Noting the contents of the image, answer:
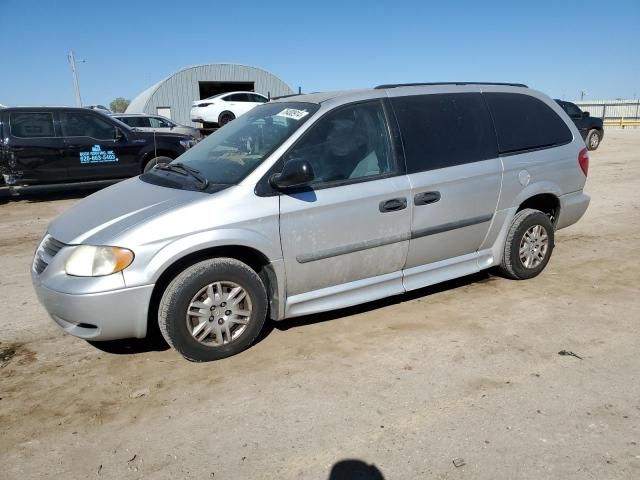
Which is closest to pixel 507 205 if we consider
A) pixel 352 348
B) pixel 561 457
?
pixel 352 348

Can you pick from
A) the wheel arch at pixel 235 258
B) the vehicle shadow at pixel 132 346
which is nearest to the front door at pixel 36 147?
the vehicle shadow at pixel 132 346

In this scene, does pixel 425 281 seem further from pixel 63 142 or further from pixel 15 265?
pixel 63 142

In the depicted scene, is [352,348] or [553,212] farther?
[553,212]

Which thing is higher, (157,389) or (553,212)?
(553,212)

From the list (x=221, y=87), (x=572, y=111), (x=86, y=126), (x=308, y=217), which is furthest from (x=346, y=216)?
(x=221, y=87)

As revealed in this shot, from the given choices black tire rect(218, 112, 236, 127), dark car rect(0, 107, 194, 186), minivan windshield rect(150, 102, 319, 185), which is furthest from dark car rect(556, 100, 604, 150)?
minivan windshield rect(150, 102, 319, 185)

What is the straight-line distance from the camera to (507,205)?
4.40 m

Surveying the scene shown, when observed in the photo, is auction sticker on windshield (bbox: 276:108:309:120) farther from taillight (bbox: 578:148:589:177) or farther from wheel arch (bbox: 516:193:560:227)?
taillight (bbox: 578:148:589:177)

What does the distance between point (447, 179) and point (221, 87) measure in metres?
36.0

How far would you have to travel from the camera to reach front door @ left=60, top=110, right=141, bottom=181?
379 inches

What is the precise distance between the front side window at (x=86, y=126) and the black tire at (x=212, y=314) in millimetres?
7884

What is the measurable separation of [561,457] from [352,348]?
149 centimetres

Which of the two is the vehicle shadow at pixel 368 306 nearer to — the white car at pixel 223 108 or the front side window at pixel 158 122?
the front side window at pixel 158 122

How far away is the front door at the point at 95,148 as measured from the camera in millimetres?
9633
